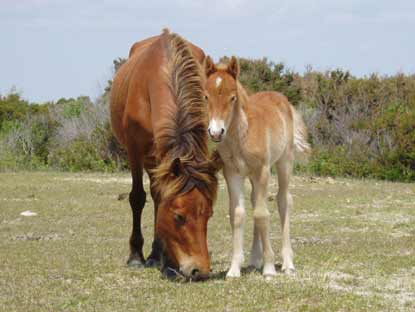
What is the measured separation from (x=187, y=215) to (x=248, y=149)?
917mm

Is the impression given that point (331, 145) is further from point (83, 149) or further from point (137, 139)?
point (137, 139)

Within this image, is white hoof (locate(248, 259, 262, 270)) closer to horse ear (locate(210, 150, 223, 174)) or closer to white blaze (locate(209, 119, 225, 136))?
horse ear (locate(210, 150, 223, 174))

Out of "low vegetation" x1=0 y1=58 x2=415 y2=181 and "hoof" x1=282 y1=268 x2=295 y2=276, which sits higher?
"low vegetation" x1=0 y1=58 x2=415 y2=181

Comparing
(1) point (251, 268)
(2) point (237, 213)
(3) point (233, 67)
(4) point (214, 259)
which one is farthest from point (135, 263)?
(3) point (233, 67)

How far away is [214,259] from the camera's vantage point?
327 inches

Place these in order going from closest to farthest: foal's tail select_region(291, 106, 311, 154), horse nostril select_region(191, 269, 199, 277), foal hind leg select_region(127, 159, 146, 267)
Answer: horse nostril select_region(191, 269, 199, 277), foal's tail select_region(291, 106, 311, 154), foal hind leg select_region(127, 159, 146, 267)

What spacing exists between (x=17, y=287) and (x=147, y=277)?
1.17 meters

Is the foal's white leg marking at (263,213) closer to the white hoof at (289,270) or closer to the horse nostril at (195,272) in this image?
the white hoof at (289,270)

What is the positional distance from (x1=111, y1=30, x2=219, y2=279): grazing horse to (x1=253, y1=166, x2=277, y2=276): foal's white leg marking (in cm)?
56

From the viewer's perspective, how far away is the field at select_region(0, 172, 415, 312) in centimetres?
592

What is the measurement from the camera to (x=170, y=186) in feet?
20.4

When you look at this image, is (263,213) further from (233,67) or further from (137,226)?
(137,226)

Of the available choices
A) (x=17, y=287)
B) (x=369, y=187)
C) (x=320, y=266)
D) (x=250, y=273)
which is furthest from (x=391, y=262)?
(x=369, y=187)

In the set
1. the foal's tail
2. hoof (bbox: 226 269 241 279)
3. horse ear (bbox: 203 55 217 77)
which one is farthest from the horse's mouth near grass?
the foal's tail
